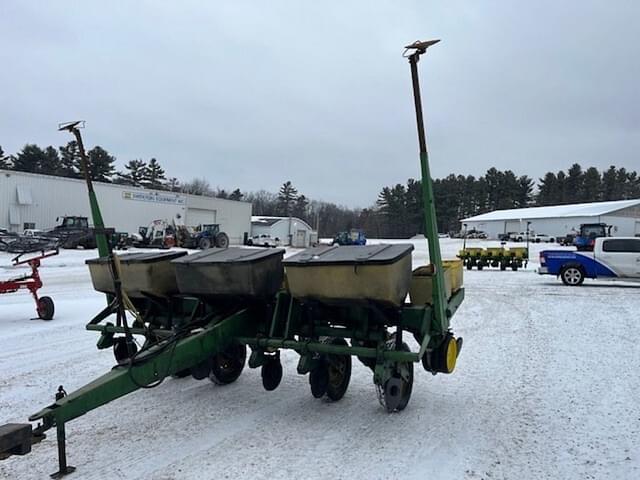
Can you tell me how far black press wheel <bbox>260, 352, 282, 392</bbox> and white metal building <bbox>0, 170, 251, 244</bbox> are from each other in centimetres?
3500

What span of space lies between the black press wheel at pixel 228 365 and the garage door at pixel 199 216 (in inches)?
1782

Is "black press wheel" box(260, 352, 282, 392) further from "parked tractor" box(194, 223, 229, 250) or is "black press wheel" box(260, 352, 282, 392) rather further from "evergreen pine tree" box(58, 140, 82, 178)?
"evergreen pine tree" box(58, 140, 82, 178)

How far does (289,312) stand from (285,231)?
54939mm

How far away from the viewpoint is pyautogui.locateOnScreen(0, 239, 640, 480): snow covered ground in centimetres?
371

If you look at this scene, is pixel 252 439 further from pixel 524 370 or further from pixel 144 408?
pixel 524 370

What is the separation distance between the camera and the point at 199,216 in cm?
5094

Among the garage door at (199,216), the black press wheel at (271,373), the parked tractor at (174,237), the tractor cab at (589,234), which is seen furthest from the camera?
the garage door at (199,216)

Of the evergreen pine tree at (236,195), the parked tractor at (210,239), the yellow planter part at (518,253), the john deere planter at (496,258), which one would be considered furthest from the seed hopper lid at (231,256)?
the evergreen pine tree at (236,195)

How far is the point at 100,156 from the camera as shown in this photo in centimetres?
6419

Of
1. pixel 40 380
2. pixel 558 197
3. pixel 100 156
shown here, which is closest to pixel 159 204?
pixel 100 156

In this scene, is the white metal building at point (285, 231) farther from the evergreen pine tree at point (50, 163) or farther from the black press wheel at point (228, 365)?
the black press wheel at point (228, 365)

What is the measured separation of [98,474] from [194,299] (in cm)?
208

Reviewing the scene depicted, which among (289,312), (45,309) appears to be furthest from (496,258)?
(289,312)

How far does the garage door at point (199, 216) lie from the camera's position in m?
50.2
